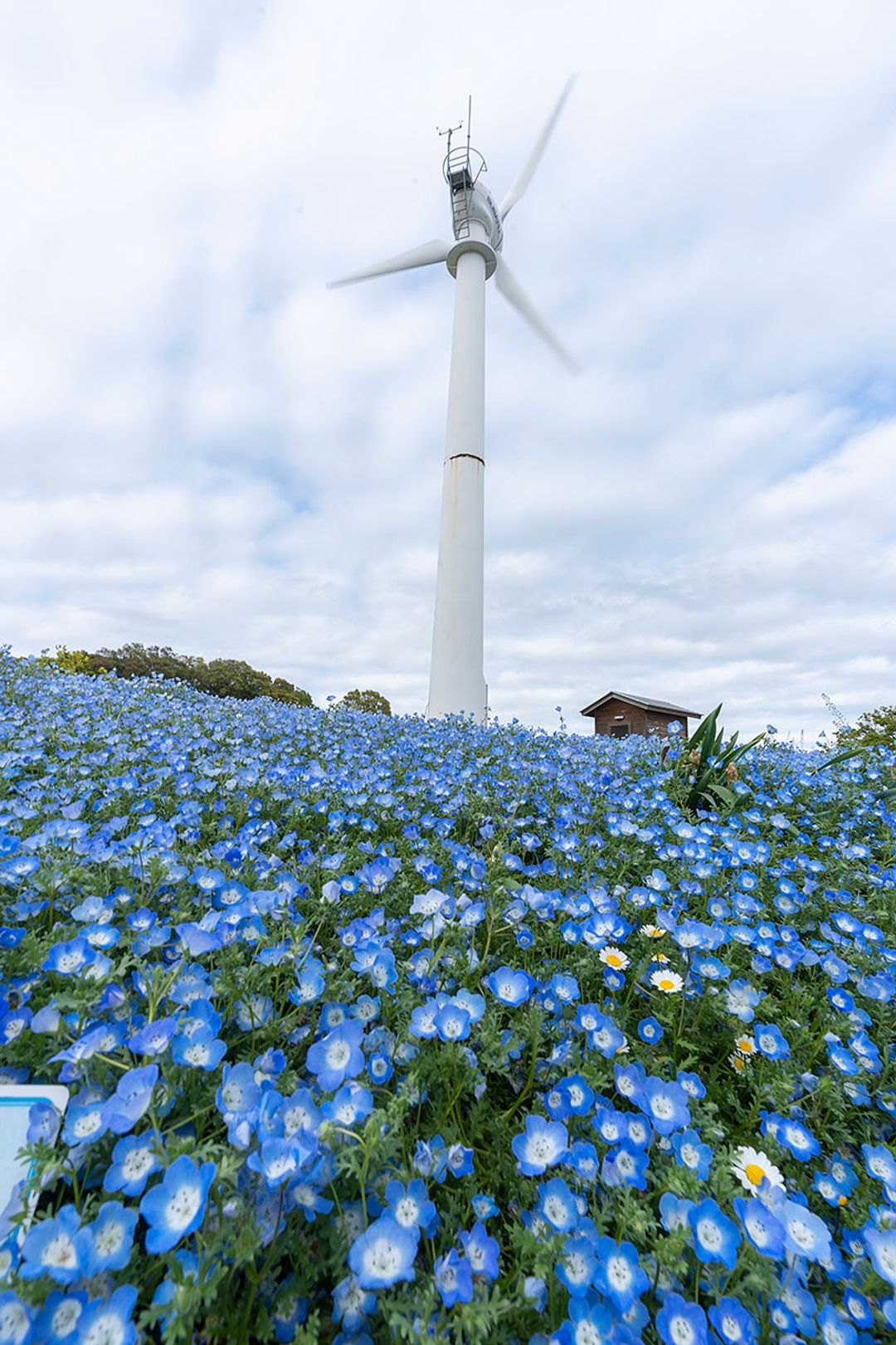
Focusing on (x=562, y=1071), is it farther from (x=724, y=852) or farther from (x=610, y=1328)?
(x=724, y=852)

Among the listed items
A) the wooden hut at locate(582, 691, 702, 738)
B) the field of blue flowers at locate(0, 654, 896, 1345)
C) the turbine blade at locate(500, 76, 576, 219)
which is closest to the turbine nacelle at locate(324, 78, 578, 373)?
the turbine blade at locate(500, 76, 576, 219)

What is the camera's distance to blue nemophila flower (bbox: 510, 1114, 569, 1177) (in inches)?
58.7

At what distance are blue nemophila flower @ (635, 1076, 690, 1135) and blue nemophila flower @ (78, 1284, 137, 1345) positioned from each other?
1.23 m

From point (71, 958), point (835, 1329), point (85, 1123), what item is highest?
point (71, 958)

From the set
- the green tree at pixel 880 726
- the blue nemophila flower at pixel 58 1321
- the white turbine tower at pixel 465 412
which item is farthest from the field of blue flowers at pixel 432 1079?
the green tree at pixel 880 726

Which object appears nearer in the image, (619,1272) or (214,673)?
(619,1272)

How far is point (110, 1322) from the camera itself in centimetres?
106

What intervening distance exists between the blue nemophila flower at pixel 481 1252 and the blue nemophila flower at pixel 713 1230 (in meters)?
0.42

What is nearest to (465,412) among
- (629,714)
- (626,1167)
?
(629,714)

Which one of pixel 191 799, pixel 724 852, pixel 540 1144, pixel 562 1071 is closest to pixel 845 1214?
pixel 562 1071

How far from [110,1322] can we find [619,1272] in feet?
3.12

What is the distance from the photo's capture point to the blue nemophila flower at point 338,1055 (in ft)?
4.76

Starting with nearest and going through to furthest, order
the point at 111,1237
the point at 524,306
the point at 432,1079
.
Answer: the point at 111,1237 < the point at 432,1079 < the point at 524,306

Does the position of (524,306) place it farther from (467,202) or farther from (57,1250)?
(57,1250)
